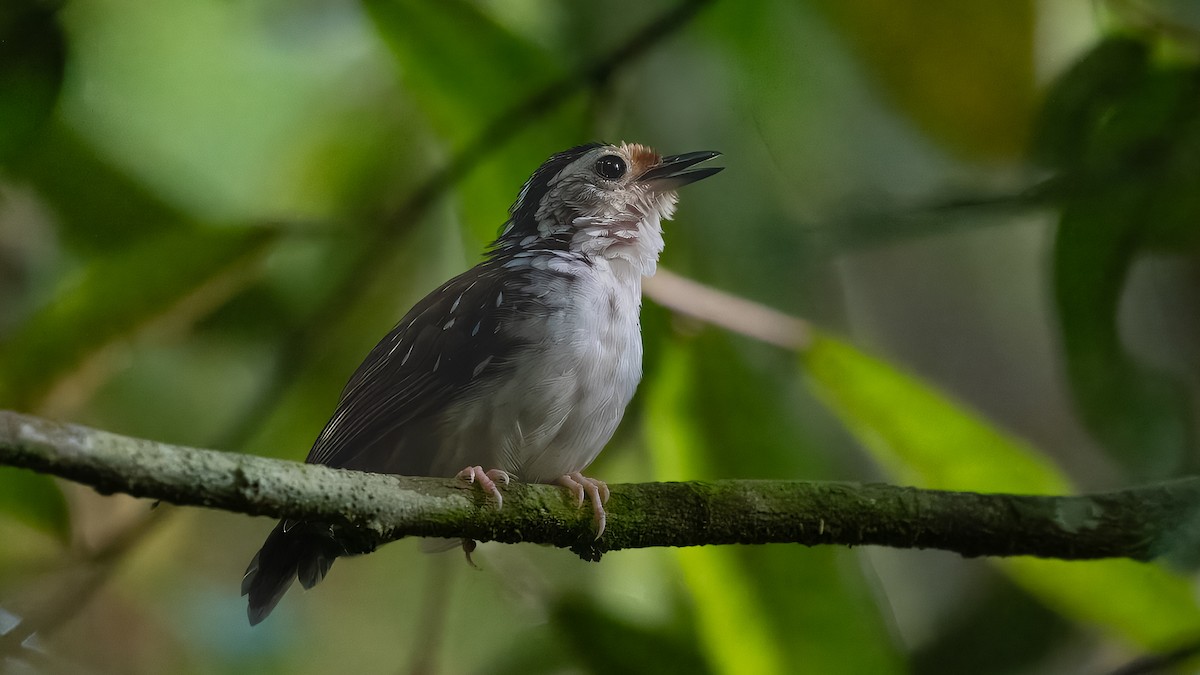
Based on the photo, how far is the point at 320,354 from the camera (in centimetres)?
108

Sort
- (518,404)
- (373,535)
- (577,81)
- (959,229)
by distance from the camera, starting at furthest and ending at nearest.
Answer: (959,229) → (577,81) → (518,404) → (373,535)

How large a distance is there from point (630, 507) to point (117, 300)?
1.92ft

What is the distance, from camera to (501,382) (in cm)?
96

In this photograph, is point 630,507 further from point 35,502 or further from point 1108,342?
point 1108,342

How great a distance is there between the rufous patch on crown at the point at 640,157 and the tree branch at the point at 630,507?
0.38 metres

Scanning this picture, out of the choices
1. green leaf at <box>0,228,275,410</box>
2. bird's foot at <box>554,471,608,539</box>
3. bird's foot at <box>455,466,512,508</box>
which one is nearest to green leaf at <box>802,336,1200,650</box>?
bird's foot at <box>554,471,608,539</box>

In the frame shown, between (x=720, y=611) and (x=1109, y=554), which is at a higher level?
(x=1109, y=554)

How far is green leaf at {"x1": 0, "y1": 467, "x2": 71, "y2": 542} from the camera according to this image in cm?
95

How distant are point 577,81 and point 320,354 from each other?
0.47m

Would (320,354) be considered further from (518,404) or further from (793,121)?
(793,121)

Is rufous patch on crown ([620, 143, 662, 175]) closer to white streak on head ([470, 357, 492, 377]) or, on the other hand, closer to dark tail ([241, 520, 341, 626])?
white streak on head ([470, 357, 492, 377])

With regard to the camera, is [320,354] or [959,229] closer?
[320,354]

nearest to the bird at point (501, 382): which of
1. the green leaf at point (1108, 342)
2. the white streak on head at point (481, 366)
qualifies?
the white streak on head at point (481, 366)

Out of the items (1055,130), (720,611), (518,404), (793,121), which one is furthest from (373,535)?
(1055,130)
